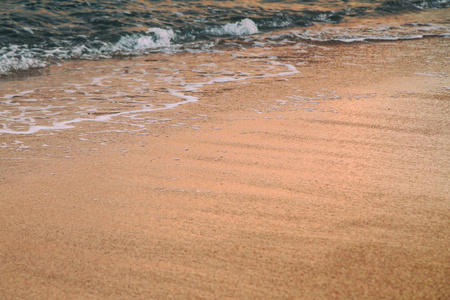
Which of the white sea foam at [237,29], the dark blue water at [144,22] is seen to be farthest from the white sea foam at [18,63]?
the white sea foam at [237,29]

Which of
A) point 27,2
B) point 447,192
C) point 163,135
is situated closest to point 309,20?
point 27,2

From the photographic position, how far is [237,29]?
921cm

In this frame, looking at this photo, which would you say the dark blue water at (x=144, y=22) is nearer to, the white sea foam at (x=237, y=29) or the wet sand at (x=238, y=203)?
the white sea foam at (x=237, y=29)

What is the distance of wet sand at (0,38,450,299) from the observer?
4.77 ft

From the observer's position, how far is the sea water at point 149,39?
13.3 feet

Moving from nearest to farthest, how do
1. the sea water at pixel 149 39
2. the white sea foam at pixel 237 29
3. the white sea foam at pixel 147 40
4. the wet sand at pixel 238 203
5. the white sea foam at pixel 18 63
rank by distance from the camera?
1. the wet sand at pixel 238 203
2. the sea water at pixel 149 39
3. the white sea foam at pixel 18 63
4. the white sea foam at pixel 147 40
5. the white sea foam at pixel 237 29

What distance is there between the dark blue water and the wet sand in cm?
400

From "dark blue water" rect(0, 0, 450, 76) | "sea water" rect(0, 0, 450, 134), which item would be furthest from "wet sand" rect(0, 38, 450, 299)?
"dark blue water" rect(0, 0, 450, 76)

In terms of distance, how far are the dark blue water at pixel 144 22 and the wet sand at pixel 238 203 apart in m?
4.00

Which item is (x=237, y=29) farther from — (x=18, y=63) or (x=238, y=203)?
(x=238, y=203)

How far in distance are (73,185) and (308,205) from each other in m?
1.26

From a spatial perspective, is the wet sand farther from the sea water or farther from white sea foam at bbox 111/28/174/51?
white sea foam at bbox 111/28/174/51

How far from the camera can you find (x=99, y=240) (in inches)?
67.5

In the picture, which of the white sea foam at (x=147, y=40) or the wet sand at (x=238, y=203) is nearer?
the wet sand at (x=238, y=203)
